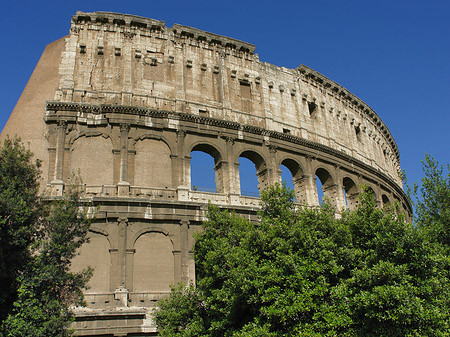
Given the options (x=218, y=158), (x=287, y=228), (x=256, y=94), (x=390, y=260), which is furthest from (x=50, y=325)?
(x=256, y=94)

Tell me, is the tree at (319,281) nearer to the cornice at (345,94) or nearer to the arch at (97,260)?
the arch at (97,260)

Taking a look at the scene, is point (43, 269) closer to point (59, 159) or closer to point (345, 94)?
point (59, 159)

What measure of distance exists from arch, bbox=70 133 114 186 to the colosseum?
0.05m

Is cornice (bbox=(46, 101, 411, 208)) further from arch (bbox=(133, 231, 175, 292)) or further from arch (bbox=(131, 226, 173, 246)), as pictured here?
arch (bbox=(133, 231, 175, 292))

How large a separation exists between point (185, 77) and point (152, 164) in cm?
563

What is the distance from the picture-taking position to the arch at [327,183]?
27297 millimetres

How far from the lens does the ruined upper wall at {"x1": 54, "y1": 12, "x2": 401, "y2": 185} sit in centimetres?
2289

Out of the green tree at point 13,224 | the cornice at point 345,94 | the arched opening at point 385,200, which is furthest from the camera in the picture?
the arched opening at point 385,200

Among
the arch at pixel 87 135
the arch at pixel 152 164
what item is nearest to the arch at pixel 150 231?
the arch at pixel 152 164

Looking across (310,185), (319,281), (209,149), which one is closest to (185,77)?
Result: (209,149)

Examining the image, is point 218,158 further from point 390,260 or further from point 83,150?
point 390,260

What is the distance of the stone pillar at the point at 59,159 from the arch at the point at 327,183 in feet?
47.9

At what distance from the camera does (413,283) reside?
12.9 m

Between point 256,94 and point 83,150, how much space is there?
10.5 meters
